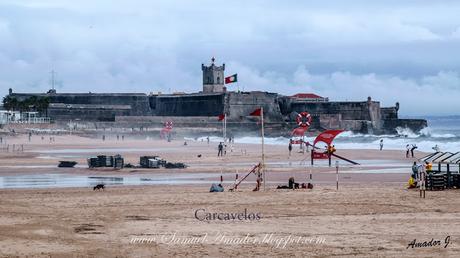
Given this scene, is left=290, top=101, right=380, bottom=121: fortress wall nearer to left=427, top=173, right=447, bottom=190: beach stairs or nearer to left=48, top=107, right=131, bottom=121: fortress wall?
left=48, top=107, right=131, bottom=121: fortress wall

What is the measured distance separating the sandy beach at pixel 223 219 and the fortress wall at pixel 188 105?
204ft

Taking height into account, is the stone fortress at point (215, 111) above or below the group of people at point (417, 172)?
above

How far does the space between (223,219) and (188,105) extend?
76.7 metres

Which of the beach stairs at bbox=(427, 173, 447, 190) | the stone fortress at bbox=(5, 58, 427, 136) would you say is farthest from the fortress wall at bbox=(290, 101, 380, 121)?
the beach stairs at bbox=(427, 173, 447, 190)

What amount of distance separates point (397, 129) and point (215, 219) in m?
78.7

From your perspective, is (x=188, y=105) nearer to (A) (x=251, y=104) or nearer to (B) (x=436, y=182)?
(A) (x=251, y=104)

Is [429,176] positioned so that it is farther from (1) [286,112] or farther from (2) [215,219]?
(1) [286,112]

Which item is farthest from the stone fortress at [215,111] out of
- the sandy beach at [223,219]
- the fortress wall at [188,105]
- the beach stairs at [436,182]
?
the beach stairs at [436,182]

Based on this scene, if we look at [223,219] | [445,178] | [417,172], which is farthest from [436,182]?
[223,219]

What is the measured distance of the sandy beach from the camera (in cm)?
1298

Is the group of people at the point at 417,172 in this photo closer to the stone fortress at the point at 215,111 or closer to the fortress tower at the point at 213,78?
the stone fortress at the point at 215,111

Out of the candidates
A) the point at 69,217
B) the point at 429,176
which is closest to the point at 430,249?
the point at 69,217

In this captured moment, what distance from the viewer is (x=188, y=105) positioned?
92938mm

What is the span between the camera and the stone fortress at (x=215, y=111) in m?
86.3
